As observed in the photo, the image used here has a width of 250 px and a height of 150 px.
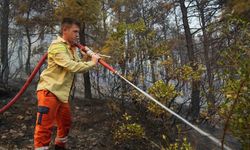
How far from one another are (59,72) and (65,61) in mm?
289

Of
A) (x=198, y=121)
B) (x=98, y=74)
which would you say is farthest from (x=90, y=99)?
(x=198, y=121)

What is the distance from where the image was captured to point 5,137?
7.66 meters

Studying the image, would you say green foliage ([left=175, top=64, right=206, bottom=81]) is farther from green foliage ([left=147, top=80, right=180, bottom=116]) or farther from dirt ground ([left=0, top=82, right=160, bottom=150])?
dirt ground ([left=0, top=82, right=160, bottom=150])

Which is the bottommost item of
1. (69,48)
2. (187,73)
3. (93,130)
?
(93,130)

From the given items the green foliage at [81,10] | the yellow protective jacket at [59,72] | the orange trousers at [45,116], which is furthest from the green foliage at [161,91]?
the green foliage at [81,10]

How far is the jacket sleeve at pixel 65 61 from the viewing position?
507 centimetres

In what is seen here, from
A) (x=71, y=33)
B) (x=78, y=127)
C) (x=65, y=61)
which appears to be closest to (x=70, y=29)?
(x=71, y=33)

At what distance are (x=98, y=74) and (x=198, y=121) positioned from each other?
3509 mm

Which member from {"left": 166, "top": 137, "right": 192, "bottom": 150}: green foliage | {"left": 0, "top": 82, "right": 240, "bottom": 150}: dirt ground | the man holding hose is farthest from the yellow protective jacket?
{"left": 166, "top": 137, "right": 192, "bottom": 150}: green foliage

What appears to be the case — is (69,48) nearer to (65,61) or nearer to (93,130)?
(65,61)

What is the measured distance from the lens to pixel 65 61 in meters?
5.17

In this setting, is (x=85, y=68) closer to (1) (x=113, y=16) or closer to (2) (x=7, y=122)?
(2) (x=7, y=122)

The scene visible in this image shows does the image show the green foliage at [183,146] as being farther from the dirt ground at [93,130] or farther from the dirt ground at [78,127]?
the dirt ground at [78,127]

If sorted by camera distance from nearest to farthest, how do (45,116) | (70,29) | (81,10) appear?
(45,116) < (70,29) < (81,10)
